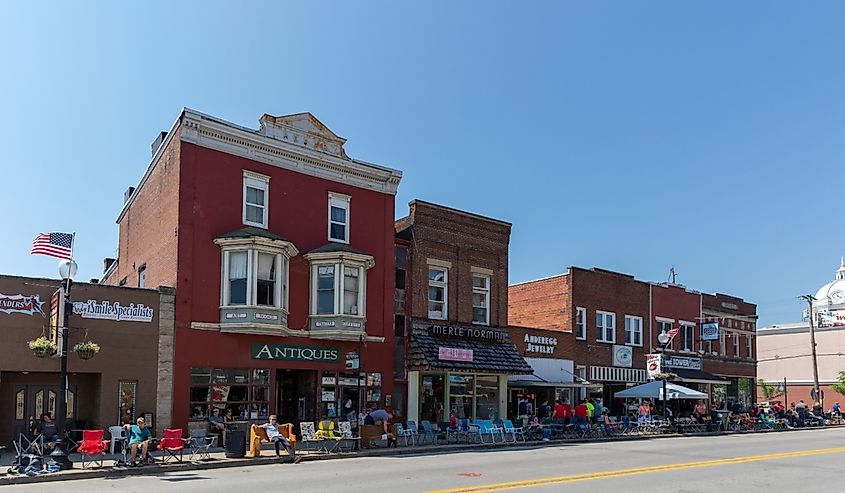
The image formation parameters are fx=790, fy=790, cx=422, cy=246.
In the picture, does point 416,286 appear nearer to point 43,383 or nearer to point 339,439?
point 339,439

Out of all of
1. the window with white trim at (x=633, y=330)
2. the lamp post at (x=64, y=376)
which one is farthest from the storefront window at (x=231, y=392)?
the window with white trim at (x=633, y=330)

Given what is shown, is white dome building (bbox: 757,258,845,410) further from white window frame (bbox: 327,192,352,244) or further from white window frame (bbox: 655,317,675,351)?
white window frame (bbox: 327,192,352,244)

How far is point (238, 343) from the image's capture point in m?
25.8

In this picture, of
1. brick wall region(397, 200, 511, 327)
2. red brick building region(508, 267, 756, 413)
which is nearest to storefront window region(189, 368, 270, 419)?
brick wall region(397, 200, 511, 327)

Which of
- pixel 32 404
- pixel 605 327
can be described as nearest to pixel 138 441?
pixel 32 404

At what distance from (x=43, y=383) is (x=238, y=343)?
5.80 meters

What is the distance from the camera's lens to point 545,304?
1623 inches

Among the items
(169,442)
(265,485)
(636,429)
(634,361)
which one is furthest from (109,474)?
(634,361)

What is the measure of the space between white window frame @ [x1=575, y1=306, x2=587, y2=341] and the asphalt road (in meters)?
14.4

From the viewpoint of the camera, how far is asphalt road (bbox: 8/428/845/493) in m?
15.8

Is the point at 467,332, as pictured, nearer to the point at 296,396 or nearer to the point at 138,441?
the point at 296,396

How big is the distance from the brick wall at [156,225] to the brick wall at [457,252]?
9.85m

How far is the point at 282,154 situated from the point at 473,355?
11489 mm

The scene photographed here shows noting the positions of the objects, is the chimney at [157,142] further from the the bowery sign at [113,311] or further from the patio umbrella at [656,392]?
the patio umbrella at [656,392]
